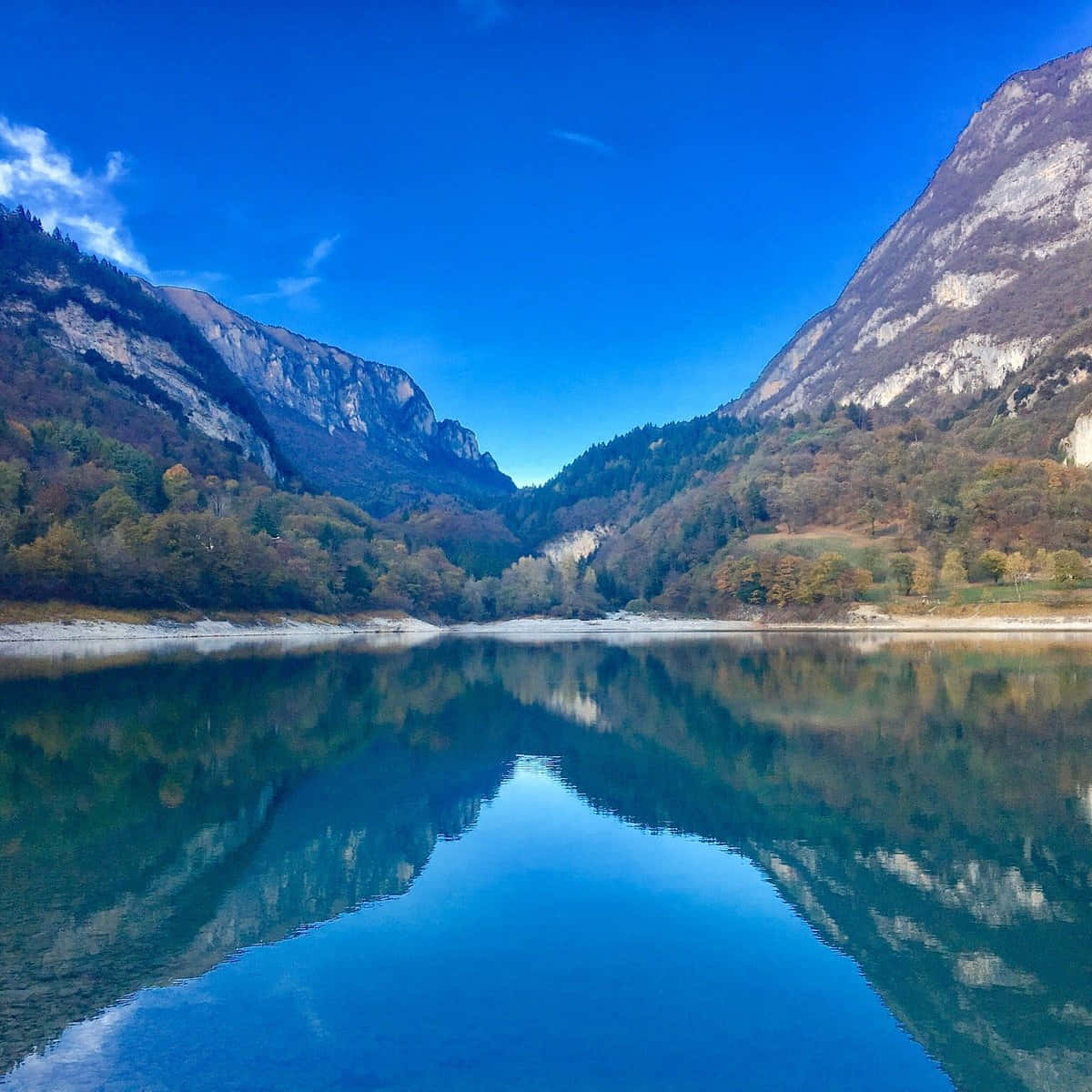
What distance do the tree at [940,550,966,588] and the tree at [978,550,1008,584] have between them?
2.03 metres

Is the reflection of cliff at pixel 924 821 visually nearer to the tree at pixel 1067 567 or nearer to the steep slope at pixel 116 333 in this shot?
the tree at pixel 1067 567

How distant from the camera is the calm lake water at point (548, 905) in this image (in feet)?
27.1

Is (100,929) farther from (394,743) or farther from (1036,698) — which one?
(1036,698)

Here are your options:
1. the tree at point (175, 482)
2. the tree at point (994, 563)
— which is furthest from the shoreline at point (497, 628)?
the tree at point (175, 482)

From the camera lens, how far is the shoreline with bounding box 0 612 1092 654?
2702 inches

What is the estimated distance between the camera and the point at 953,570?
8994cm

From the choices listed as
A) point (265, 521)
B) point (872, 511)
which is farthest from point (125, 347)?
point (872, 511)

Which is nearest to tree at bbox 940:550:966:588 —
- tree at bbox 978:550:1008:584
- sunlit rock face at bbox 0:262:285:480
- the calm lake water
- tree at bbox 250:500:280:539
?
tree at bbox 978:550:1008:584

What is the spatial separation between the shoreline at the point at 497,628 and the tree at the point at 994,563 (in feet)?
18.6

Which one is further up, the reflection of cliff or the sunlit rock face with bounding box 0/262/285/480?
the sunlit rock face with bounding box 0/262/285/480

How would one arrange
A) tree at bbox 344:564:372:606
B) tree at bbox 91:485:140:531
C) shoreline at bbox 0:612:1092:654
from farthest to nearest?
tree at bbox 344:564:372:606 < tree at bbox 91:485:140:531 < shoreline at bbox 0:612:1092:654

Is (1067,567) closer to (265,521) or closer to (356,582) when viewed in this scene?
(356,582)

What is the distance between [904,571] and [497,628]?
5849 cm

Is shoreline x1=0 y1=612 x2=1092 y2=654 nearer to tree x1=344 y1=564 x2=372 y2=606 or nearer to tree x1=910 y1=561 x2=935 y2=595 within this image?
tree x1=344 y1=564 x2=372 y2=606
